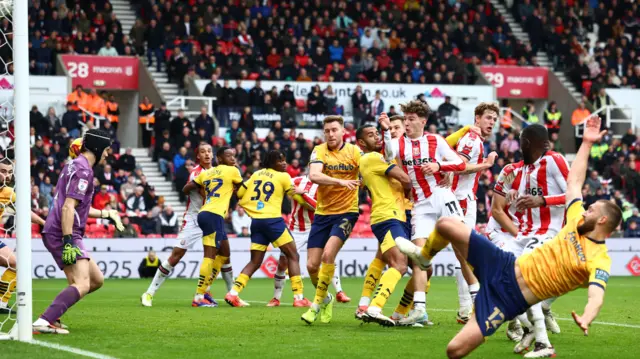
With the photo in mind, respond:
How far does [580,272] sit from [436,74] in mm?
28720

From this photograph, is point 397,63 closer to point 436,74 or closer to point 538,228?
point 436,74

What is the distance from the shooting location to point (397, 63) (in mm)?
37594

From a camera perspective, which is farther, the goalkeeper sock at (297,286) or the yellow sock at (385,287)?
the goalkeeper sock at (297,286)

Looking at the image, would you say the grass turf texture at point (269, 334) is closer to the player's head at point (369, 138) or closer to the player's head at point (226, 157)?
the player's head at point (369, 138)

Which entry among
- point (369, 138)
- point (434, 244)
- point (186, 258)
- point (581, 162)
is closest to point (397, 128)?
point (369, 138)

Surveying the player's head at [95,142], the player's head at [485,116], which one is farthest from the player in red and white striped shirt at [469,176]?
the player's head at [95,142]

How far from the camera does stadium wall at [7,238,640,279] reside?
2528 centimetres

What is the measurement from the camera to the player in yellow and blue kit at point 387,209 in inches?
453

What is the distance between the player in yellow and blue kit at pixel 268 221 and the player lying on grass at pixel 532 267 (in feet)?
23.3

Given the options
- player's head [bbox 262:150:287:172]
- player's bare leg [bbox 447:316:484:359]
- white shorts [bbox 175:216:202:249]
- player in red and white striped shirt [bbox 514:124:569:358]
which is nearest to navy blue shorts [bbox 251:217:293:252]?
player's head [bbox 262:150:287:172]

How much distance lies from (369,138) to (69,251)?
12.8 feet

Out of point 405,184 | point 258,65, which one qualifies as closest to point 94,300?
point 405,184

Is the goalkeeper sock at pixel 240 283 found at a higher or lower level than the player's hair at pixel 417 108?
lower

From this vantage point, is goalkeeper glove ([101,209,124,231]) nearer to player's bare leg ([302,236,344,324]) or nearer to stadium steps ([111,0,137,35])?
player's bare leg ([302,236,344,324])
